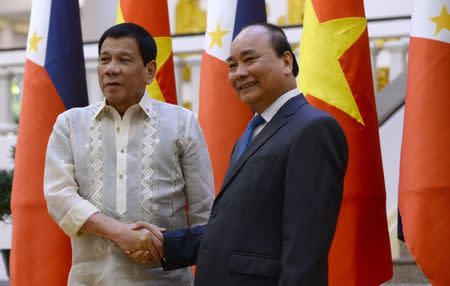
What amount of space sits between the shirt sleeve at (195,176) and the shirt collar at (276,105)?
1.29 feet

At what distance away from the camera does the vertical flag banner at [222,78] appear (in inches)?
178

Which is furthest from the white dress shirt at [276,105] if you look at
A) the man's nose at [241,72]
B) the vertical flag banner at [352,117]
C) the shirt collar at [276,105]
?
the vertical flag banner at [352,117]

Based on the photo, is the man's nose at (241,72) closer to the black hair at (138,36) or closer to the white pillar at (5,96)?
the black hair at (138,36)

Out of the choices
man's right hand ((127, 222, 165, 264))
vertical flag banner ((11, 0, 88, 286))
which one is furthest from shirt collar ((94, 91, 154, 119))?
vertical flag banner ((11, 0, 88, 286))

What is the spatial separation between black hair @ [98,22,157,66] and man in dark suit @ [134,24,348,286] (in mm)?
393

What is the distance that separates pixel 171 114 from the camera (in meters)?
2.64

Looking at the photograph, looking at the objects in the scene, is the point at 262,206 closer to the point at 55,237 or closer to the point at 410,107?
the point at 410,107

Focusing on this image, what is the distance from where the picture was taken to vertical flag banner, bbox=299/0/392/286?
3.88 metres

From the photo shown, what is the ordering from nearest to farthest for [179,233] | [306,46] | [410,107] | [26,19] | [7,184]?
[179,233] < [410,107] < [306,46] < [7,184] < [26,19]

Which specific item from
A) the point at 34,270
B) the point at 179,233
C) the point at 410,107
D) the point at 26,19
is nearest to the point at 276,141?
the point at 179,233

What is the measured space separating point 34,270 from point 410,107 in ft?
5.93

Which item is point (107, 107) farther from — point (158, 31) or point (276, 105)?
point (158, 31)

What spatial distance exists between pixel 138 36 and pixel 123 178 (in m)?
0.40

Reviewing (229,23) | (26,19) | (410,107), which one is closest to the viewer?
(410,107)
